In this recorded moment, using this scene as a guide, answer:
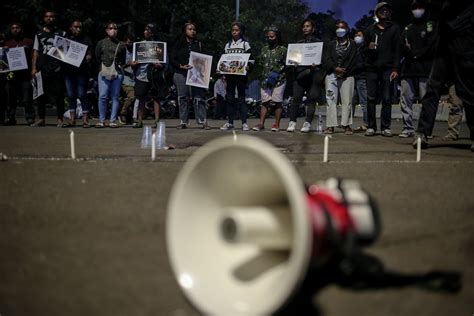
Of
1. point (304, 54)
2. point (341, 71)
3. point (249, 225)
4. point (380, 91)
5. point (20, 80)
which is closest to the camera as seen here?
point (249, 225)

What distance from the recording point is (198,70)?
35.6ft

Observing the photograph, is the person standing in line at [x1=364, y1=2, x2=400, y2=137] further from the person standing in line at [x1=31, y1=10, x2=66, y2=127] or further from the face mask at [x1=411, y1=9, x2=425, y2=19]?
the person standing in line at [x1=31, y1=10, x2=66, y2=127]

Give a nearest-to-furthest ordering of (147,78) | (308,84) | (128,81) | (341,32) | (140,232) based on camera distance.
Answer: (140,232), (341,32), (308,84), (147,78), (128,81)

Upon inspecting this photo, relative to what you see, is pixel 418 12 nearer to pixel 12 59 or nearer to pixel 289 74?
pixel 289 74

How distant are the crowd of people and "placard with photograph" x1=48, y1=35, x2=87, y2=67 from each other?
130mm

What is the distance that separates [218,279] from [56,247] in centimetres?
108

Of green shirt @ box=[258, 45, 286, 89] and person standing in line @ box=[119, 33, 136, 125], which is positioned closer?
green shirt @ box=[258, 45, 286, 89]

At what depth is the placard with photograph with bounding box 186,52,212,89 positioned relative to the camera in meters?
10.8

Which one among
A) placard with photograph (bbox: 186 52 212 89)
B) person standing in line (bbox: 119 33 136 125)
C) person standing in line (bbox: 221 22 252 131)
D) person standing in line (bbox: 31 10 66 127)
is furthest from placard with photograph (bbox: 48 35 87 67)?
person standing in line (bbox: 221 22 252 131)

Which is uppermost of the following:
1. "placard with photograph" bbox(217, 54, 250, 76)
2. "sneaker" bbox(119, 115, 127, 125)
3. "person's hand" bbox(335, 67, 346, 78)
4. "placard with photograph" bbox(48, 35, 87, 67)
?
"placard with photograph" bbox(48, 35, 87, 67)

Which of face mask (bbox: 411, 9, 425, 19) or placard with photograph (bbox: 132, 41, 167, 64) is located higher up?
face mask (bbox: 411, 9, 425, 19)

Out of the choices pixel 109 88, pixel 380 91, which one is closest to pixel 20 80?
pixel 109 88

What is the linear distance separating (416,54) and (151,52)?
5311 millimetres

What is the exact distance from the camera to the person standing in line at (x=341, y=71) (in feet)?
31.4
